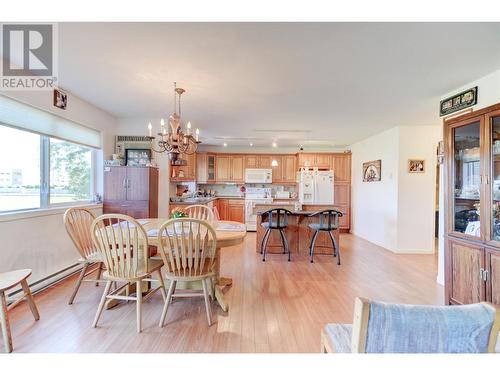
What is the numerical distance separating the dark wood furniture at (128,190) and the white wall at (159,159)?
0.50m

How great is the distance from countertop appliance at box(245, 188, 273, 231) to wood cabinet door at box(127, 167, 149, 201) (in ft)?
9.24

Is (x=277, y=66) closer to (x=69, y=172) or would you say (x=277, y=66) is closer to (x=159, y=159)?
(x=159, y=159)

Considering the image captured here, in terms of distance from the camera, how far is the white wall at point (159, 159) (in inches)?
175

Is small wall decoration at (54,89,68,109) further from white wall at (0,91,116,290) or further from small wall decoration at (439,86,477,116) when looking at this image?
small wall decoration at (439,86,477,116)

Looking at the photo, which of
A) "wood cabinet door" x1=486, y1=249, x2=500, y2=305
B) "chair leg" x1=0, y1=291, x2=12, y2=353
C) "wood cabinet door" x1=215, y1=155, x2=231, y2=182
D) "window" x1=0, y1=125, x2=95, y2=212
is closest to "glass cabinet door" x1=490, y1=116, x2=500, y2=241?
"wood cabinet door" x1=486, y1=249, x2=500, y2=305

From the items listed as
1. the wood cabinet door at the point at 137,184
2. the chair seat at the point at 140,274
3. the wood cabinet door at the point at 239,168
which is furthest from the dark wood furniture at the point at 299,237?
the wood cabinet door at the point at 239,168

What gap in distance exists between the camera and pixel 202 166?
6.70 metres

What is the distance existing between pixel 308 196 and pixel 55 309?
5.22 m

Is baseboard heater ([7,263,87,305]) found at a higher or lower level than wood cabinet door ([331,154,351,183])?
lower

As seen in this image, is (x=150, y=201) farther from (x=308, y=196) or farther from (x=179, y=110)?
(x=308, y=196)

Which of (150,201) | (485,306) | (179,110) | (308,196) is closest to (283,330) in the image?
(485,306)

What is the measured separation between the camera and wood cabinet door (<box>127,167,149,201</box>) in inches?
157

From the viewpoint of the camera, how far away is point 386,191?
493 centimetres

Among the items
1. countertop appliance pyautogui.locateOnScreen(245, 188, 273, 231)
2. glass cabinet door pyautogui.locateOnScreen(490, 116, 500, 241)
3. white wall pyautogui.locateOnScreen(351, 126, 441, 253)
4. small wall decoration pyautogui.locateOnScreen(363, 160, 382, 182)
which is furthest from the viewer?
countertop appliance pyautogui.locateOnScreen(245, 188, 273, 231)
